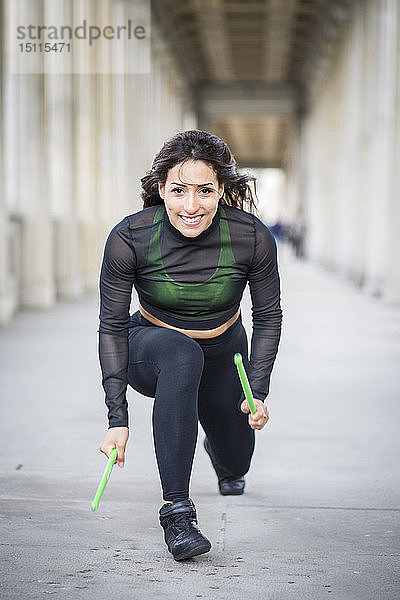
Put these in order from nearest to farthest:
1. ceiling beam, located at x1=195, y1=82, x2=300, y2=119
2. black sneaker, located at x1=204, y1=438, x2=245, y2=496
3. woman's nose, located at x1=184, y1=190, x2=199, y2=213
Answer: woman's nose, located at x1=184, y1=190, x2=199, y2=213
black sneaker, located at x1=204, y1=438, x2=245, y2=496
ceiling beam, located at x1=195, y1=82, x2=300, y2=119

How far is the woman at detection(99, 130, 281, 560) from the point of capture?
3.65 m

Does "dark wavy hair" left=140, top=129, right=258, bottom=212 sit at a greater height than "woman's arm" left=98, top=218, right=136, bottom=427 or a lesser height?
greater

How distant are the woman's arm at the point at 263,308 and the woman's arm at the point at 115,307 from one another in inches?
17.6

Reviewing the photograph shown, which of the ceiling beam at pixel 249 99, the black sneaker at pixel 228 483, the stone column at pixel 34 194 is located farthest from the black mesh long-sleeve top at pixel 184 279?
the ceiling beam at pixel 249 99

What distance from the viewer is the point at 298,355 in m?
9.93

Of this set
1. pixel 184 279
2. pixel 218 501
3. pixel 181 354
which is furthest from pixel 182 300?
pixel 218 501

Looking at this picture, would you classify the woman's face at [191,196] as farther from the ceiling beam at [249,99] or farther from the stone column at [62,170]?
the ceiling beam at [249,99]

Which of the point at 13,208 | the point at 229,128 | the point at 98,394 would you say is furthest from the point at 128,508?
the point at 229,128

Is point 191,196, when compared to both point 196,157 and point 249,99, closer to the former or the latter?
point 196,157

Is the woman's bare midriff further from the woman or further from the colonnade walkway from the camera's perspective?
the colonnade walkway

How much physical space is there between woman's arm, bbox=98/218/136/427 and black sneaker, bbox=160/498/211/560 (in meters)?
0.35

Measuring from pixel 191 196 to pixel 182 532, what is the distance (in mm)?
1108

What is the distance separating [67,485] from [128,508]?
0.49 metres

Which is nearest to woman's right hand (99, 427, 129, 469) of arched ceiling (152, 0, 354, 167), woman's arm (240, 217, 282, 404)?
woman's arm (240, 217, 282, 404)
